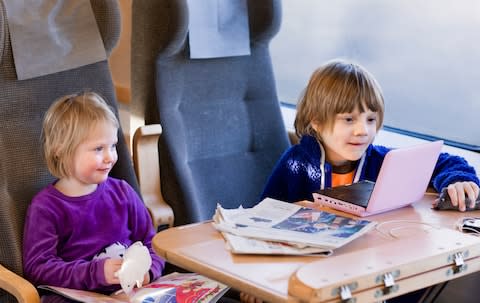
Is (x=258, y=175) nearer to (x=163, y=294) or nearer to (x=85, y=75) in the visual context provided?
(x=85, y=75)

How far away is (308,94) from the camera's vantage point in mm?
2201

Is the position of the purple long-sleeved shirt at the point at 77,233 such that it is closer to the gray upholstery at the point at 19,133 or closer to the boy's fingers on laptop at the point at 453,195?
the gray upholstery at the point at 19,133

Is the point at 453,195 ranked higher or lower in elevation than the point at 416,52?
lower

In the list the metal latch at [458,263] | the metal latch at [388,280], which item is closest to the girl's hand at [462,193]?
the metal latch at [458,263]

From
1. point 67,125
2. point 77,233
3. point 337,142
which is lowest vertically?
point 77,233

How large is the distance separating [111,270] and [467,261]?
2.67ft

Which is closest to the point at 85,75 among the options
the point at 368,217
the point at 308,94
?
the point at 308,94

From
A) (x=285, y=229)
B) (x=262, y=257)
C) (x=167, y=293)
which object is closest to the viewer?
(x=262, y=257)

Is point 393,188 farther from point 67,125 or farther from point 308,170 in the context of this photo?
point 67,125

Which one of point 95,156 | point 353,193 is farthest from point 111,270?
point 353,193

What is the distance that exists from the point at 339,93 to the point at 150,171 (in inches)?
24.4

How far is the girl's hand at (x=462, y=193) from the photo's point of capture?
6.25 ft

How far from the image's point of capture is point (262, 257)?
4.99 ft

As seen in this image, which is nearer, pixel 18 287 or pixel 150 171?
pixel 18 287
